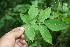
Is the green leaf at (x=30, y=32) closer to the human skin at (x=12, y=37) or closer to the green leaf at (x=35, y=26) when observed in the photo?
the green leaf at (x=35, y=26)

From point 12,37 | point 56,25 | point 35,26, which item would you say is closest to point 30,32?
point 35,26

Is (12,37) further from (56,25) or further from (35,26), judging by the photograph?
(56,25)

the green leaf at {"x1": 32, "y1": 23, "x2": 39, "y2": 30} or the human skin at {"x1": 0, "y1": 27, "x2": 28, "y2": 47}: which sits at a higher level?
the green leaf at {"x1": 32, "y1": 23, "x2": 39, "y2": 30}

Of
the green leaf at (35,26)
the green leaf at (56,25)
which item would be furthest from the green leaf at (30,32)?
the green leaf at (56,25)

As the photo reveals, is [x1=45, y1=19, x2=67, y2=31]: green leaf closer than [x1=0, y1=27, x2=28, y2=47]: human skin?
Yes

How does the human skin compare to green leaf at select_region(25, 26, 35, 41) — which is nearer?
green leaf at select_region(25, 26, 35, 41)

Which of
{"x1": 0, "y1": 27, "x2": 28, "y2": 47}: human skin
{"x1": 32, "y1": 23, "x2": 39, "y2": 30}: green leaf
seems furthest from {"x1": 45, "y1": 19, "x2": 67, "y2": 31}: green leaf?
{"x1": 0, "y1": 27, "x2": 28, "y2": 47}: human skin

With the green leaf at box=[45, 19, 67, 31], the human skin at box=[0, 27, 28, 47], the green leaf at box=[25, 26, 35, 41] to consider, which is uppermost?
the green leaf at box=[45, 19, 67, 31]

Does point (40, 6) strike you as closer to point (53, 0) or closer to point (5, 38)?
point (53, 0)

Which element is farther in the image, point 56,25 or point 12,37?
point 12,37

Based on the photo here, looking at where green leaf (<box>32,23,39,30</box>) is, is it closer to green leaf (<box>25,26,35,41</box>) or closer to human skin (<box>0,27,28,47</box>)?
green leaf (<box>25,26,35,41</box>)

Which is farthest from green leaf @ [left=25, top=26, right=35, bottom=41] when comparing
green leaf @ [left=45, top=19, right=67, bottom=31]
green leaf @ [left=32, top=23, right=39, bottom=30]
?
green leaf @ [left=45, top=19, right=67, bottom=31]
